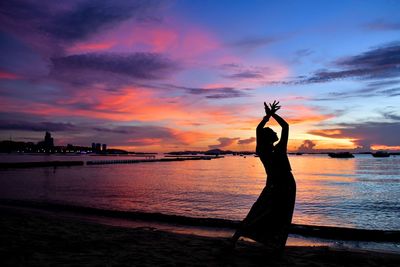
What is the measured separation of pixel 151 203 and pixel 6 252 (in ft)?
49.2

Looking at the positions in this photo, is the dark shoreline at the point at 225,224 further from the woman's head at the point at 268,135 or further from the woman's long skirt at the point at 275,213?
the woman's head at the point at 268,135

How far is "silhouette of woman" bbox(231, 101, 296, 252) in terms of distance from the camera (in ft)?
21.0

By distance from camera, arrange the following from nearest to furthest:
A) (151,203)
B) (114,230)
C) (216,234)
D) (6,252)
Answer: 1. (6,252)
2. (114,230)
3. (216,234)
4. (151,203)

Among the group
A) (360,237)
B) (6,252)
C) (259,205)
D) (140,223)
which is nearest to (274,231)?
(259,205)

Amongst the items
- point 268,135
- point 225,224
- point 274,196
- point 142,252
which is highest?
point 268,135

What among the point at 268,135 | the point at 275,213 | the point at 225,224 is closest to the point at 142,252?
the point at 275,213

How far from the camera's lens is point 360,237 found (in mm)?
11828

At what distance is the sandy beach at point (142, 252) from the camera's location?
20.0ft

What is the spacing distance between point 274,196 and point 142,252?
282 cm

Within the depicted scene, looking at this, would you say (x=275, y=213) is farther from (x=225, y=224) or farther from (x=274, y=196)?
(x=225, y=224)

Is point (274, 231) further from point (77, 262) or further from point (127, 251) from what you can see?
point (77, 262)

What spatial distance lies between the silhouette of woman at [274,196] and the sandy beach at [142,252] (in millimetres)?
451

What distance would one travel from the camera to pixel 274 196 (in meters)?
6.52

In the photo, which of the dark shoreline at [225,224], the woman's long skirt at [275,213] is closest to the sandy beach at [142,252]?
the woman's long skirt at [275,213]
